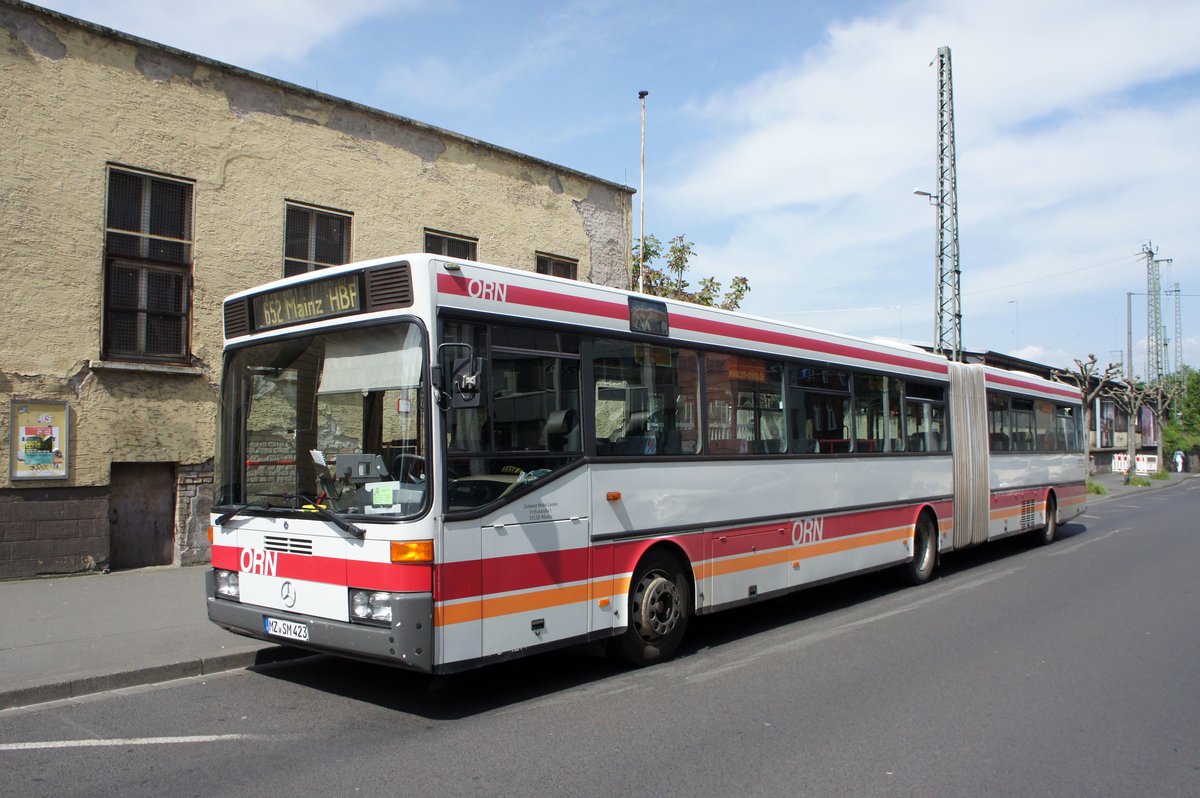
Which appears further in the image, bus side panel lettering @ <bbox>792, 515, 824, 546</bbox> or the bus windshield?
bus side panel lettering @ <bbox>792, 515, 824, 546</bbox>

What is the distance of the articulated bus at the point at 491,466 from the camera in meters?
6.00

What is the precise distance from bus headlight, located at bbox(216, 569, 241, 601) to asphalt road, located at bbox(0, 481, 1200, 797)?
72 cm

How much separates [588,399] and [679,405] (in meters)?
1.23

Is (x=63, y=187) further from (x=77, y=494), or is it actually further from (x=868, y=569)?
(x=868, y=569)

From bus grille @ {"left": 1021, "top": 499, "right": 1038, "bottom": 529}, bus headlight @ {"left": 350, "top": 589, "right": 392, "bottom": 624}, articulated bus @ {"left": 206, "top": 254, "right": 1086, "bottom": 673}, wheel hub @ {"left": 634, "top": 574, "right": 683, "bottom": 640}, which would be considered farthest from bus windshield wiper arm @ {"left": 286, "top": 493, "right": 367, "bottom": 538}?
bus grille @ {"left": 1021, "top": 499, "right": 1038, "bottom": 529}

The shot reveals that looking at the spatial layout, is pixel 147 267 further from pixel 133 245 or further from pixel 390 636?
pixel 390 636

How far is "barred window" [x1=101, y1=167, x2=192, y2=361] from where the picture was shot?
12.0 meters

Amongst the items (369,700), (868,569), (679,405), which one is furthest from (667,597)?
(868,569)

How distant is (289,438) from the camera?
21.6 feet

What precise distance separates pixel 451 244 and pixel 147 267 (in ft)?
17.1

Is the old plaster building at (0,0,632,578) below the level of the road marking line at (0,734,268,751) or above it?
above

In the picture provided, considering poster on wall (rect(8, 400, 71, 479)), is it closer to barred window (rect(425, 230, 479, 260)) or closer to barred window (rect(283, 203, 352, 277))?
barred window (rect(283, 203, 352, 277))

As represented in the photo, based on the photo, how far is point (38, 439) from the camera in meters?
11.2

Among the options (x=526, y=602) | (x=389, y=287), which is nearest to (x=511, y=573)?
(x=526, y=602)
